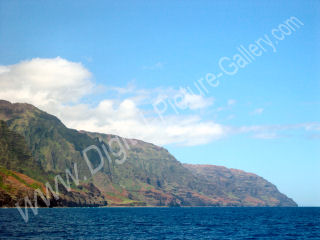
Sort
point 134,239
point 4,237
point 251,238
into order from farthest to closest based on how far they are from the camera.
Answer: point 251,238 → point 134,239 → point 4,237

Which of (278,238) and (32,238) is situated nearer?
(32,238)

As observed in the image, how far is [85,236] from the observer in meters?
84.9

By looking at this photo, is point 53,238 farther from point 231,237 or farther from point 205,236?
point 231,237

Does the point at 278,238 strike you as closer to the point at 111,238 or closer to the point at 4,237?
the point at 111,238

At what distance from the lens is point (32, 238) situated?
76.8 meters

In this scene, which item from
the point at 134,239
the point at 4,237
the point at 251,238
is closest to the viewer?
the point at 4,237

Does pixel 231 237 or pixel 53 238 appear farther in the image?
pixel 231 237

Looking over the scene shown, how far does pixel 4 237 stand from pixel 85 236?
63.4 ft

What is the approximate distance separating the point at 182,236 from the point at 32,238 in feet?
127

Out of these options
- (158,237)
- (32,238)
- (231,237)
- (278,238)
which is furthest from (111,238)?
(278,238)

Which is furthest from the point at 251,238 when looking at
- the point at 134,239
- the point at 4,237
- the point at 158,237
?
the point at 4,237

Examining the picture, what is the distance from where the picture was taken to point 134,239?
81.6m

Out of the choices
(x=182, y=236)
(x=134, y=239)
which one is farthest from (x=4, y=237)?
(x=182, y=236)

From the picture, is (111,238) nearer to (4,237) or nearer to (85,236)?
(85,236)
